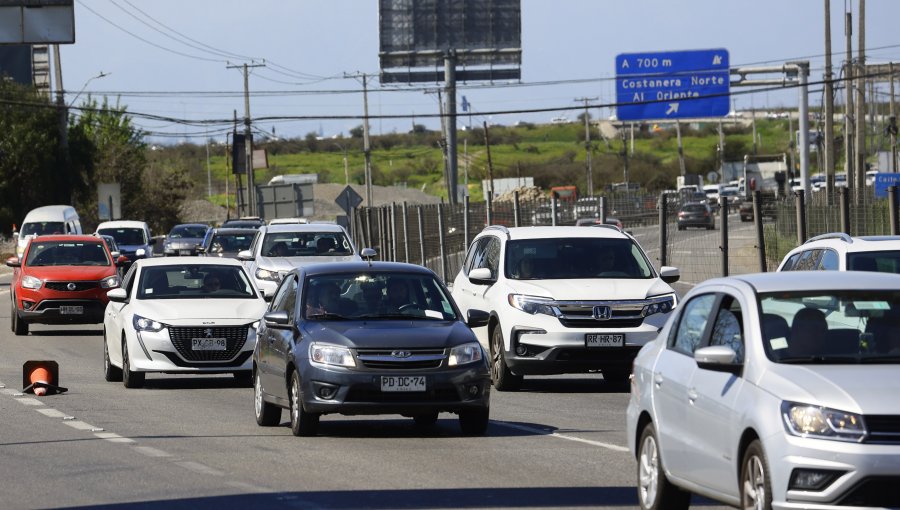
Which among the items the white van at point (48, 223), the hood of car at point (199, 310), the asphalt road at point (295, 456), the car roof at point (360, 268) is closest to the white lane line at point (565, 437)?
the asphalt road at point (295, 456)

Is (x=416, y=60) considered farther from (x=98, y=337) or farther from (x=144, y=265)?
(x=144, y=265)

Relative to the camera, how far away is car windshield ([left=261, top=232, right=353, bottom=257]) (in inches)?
1227

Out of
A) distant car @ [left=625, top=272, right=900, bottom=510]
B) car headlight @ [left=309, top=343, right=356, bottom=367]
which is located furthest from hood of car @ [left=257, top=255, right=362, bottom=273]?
distant car @ [left=625, top=272, right=900, bottom=510]

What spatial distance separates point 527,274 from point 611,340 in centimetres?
169

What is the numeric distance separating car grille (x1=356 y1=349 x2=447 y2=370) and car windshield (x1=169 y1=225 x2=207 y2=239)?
47462 mm

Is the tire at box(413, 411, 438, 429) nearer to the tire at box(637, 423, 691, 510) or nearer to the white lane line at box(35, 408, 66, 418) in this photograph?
the white lane line at box(35, 408, 66, 418)

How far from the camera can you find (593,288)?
60.2 ft

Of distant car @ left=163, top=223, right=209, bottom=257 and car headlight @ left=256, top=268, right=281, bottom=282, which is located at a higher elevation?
car headlight @ left=256, top=268, right=281, bottom=282

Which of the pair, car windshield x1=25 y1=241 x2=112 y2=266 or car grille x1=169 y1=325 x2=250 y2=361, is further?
car windshield x1=25 y1=241 x2=112 y2=266

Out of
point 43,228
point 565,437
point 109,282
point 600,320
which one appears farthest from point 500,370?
point 43,228

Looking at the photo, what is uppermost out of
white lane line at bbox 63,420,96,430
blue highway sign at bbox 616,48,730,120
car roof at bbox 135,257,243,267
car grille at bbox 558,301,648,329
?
blue highway sign at bbox 616,48,730,120

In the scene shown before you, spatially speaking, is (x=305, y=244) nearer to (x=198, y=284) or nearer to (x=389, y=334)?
(x=198, y=284)

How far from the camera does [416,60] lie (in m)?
77.8

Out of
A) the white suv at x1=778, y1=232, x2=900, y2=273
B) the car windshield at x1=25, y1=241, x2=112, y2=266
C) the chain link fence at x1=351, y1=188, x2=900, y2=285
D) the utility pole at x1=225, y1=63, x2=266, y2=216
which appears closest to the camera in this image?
the white suv at x1=778, y1=232, x2=900, y2=273
